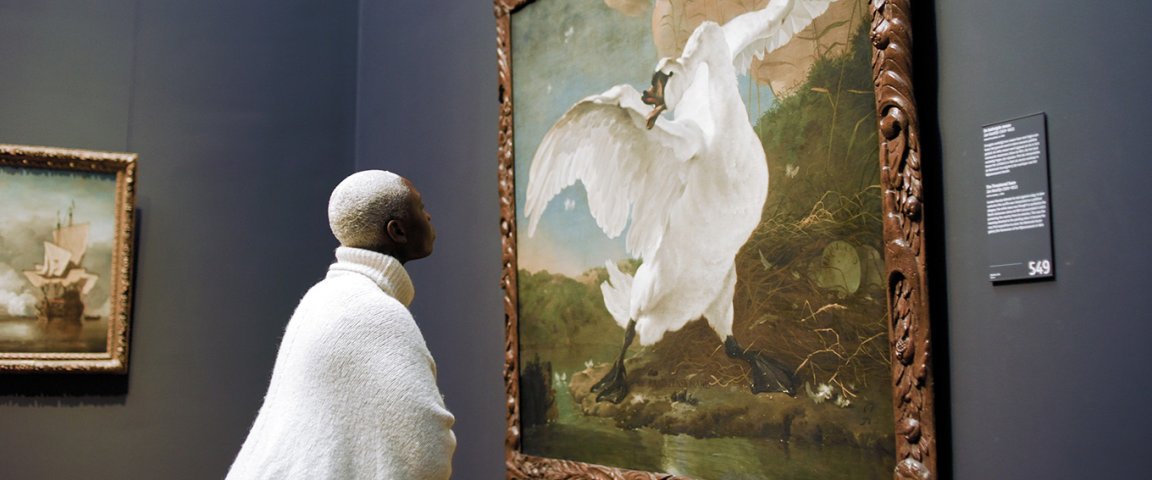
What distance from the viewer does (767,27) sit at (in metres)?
3.75

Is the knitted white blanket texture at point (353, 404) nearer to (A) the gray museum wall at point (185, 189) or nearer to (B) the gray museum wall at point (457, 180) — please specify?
(B) the gray museum wall at point (457, 180)

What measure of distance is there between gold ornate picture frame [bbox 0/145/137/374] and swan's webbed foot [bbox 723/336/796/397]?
344 centimetres

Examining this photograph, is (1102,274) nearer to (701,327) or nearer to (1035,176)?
(1035,176)

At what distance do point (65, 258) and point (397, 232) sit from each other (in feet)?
10.2

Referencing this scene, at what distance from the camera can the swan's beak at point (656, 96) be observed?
4.23 meters

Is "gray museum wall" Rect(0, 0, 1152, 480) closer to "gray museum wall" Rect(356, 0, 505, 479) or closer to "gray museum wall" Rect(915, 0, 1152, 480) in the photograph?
"gray museum wall" Rect(356, 0, 505, 479)

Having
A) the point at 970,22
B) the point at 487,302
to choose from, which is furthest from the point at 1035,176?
the point at 487,302

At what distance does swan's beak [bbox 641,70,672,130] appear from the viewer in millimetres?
4227

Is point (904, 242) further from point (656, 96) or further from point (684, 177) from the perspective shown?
point (656, 96)

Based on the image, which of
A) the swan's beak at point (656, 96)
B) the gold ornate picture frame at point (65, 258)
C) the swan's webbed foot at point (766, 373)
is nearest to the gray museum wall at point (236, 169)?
the gold ornate picture frame at point (65, 258)

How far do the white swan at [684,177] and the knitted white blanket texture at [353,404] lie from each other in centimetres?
130

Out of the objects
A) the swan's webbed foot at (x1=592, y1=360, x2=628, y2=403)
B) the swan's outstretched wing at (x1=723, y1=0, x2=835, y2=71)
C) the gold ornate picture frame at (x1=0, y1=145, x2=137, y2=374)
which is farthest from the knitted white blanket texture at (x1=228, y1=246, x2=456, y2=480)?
the gold ornate picture frame at (x1=0, y1=145, x2=137, y2=374)

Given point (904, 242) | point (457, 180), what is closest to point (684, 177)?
point (904, 242)

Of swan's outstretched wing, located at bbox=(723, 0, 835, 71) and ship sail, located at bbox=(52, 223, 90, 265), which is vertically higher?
swan's outstretched wing, located at bbox=(723, 0, 835, 71)
